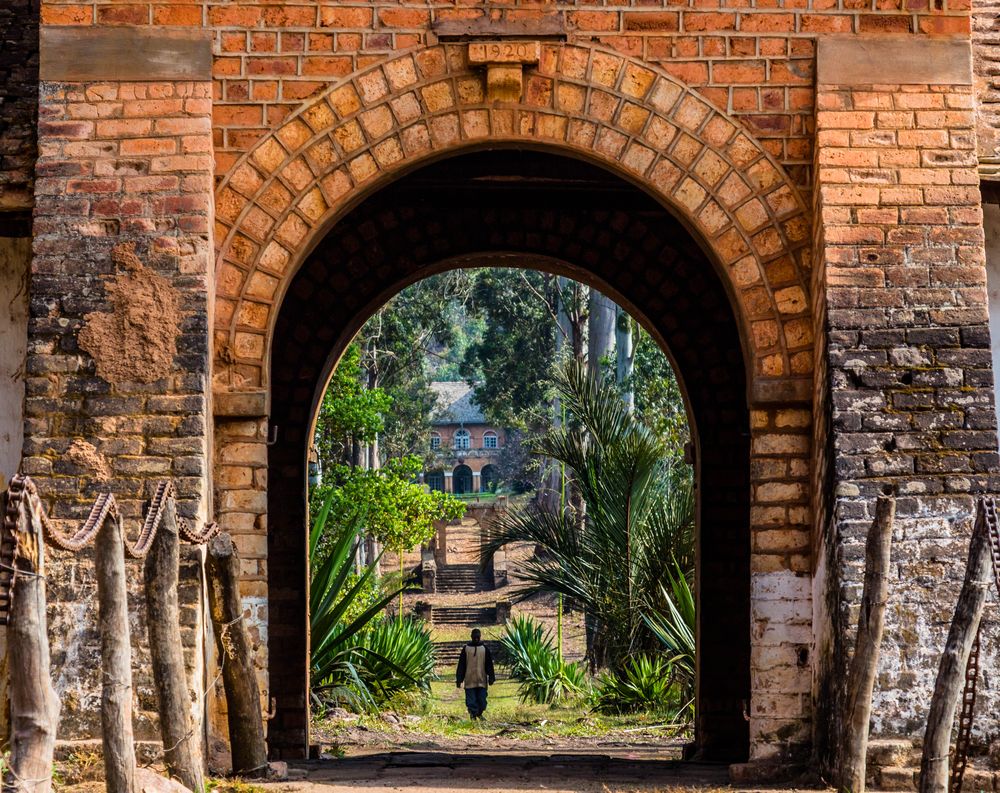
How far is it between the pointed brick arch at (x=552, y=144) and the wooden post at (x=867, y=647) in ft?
4.98

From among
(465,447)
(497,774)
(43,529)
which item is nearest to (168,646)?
(43,529)

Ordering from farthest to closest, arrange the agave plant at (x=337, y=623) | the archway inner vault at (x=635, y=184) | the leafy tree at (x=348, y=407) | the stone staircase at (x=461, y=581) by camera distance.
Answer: the stone staircase at (x=461, y=581)
the leafy tree at (x=348, y=407)
the agave plant at (x=337, y=623)
the archway inner vault at (x=635, y=184)

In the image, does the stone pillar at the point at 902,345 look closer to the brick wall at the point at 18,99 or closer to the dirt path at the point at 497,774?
the dirt path at the point at 497,774

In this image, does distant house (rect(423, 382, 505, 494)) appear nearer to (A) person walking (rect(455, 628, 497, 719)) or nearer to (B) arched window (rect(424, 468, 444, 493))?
(B) arched window (rect(424, 468, 444, 493))

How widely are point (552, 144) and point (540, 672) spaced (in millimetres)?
9950

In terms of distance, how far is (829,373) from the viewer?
6.65 metres

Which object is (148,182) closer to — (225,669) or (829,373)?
(225,669)

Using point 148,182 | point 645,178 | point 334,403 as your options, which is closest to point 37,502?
point 148,182

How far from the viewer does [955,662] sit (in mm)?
5285

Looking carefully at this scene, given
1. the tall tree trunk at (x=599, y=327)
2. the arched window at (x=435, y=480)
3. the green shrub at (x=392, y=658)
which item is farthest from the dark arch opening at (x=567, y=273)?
the arched window at (x=435, y=480)

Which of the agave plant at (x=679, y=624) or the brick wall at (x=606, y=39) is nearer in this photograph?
the brick wall at (x=606, y=39)

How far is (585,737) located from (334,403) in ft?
23.4

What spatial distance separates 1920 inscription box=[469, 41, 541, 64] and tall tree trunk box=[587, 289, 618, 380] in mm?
16088

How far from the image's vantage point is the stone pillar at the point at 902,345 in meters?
6.27
